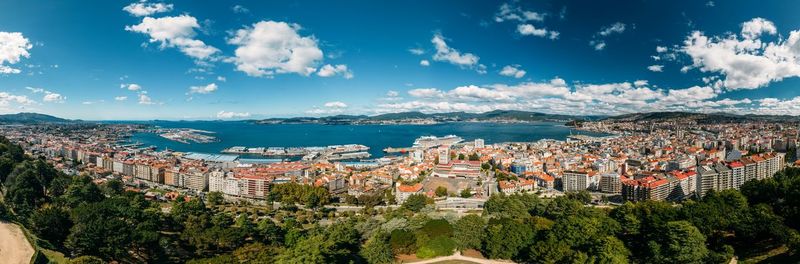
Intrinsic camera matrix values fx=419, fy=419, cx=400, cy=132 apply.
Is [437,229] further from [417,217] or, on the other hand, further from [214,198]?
[214,198]

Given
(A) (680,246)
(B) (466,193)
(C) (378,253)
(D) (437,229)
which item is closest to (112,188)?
(C) (378,253)

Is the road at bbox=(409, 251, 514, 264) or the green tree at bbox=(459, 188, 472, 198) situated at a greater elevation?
the road at bbox=(409, 251, 514, 264)

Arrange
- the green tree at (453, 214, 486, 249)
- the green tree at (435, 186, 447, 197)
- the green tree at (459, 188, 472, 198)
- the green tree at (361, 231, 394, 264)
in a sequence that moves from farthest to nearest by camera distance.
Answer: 1. the green tree at (435, 186, 447, 197)
2. the green tree at (459, 188, 472, 198)
3. the green tree at (453, 214, 486, 249)
4. the green tree at (361, 231, 394, 264)

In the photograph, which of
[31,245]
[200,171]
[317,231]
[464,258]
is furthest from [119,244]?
[200,171]

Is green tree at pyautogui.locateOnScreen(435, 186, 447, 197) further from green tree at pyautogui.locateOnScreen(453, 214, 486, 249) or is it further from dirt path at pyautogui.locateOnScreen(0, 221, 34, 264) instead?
dirt path at pyautogui.locateOnScreen(0, 221, 34, 264)

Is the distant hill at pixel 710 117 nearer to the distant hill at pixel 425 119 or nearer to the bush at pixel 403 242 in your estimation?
the distant hill at pixel 425 119

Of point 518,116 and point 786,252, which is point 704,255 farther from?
point 518,116

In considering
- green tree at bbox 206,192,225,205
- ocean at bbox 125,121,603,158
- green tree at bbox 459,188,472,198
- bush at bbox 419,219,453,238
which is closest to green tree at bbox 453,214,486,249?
bush at bbox 419,219,453,238
